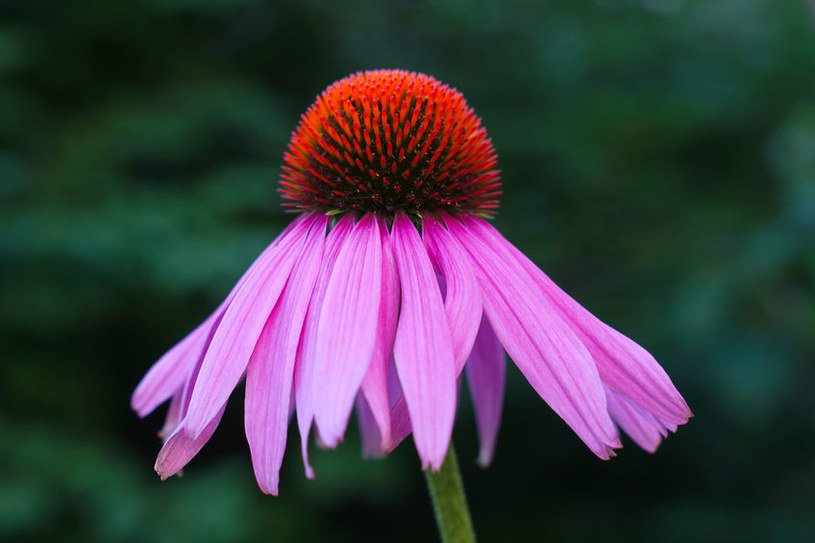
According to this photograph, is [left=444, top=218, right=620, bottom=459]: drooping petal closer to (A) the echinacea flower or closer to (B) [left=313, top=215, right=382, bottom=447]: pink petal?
(A) the echinacea flower

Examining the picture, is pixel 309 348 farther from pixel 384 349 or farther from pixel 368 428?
pixel 368 428

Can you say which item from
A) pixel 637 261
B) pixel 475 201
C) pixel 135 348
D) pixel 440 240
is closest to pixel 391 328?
pixel 440 240

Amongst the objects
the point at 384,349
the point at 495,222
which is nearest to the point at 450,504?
the point at 384,349

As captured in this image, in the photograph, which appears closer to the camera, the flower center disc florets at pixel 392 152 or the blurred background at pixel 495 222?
the flower center disc florets at pixel 392 152

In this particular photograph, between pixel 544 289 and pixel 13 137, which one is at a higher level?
pixel 544 289

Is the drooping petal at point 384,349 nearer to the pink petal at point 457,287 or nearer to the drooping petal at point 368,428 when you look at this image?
the pink petal at point 457,287

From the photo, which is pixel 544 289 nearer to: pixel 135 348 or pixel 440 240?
pixel 440 240

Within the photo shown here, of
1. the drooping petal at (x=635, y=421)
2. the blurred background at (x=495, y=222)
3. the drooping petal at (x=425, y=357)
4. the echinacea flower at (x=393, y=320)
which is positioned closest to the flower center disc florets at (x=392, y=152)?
the echinacea flower at (x=393, y=320)
